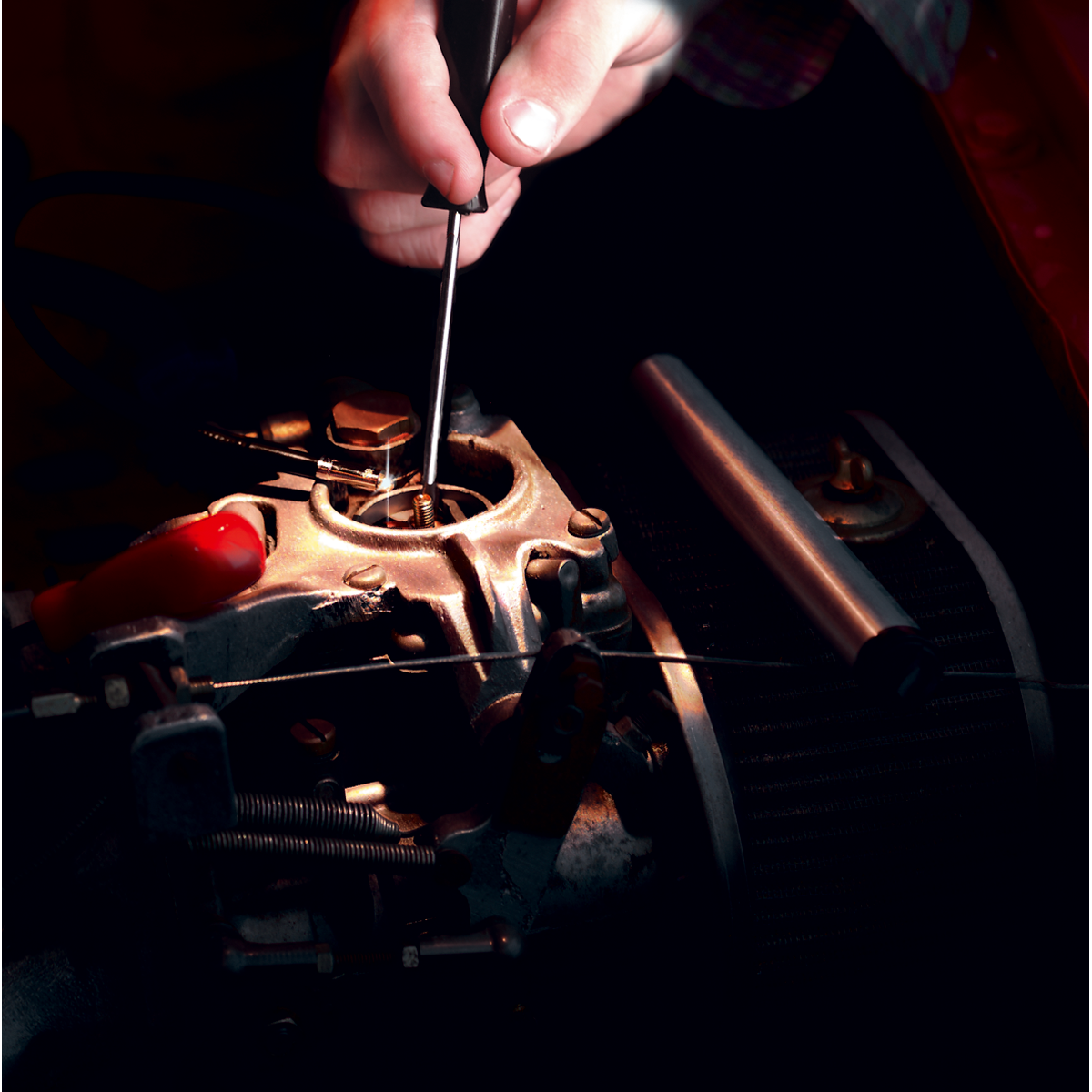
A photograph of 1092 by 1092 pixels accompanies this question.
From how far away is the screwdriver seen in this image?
614mm

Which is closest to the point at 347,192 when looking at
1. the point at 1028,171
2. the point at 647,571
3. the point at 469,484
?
the point at 469,484

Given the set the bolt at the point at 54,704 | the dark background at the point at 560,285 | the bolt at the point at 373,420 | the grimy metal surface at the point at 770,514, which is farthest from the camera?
the dark background at the point at 560,285

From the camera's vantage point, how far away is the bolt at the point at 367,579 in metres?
0.55

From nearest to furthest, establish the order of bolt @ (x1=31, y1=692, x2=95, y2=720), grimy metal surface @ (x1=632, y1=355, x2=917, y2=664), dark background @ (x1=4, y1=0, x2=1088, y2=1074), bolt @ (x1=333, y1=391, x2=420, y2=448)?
bolt @ (x1=31, y1=692, x2=95, y2=720) < grimy metal surface @ (x1=632, y1=355, x2=917, y2=664) < bolt @ (x1=333, y1=391, x2=420, y2=448) < dark background @ (x1=4, y1=0, x2=1088, y2=1074)

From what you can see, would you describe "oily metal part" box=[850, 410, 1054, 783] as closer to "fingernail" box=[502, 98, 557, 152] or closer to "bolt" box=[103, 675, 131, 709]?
"fingernail" box=[502, 98, 557, 152]

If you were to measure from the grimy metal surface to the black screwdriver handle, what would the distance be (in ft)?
0.67

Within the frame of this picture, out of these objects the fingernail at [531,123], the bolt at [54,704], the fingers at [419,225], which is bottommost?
the bolt at [54,704]

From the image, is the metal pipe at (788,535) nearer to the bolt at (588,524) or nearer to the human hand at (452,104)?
the bolt at (588,524)

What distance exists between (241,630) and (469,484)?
221 mm

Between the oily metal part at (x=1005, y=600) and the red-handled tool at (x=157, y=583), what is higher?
the red-handled tool at (x=157, y=583)

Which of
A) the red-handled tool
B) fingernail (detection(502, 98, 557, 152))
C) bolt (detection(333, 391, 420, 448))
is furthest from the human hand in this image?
the red-handled tool

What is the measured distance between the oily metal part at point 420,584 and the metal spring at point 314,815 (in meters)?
0.06

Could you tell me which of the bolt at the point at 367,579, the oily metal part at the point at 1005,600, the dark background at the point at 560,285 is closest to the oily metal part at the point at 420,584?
the bolt at the point at 367,579

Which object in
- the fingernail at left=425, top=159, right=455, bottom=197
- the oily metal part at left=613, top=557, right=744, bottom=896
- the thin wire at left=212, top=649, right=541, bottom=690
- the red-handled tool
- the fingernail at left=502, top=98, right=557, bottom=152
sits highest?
the fingernail at left=502, top=98, right=557, bottom=152
